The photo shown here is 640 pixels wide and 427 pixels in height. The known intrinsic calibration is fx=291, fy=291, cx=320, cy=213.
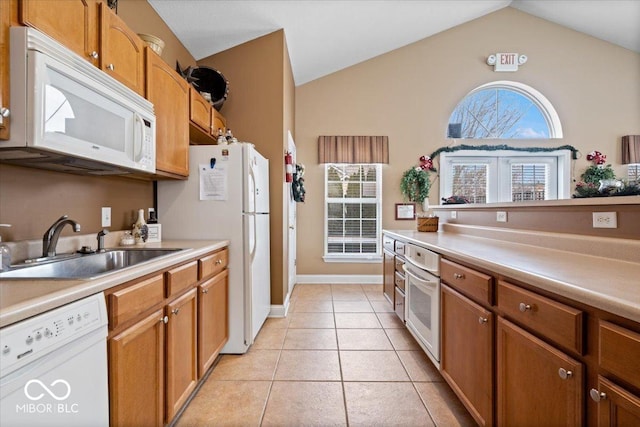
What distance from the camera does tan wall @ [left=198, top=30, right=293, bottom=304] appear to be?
3.07 meters

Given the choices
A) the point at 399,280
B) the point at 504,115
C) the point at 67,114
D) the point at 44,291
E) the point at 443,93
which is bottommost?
the point at 399,280

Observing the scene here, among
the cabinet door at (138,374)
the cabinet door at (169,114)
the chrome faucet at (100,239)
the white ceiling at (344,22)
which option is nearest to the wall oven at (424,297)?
the cabinet door at (138,374)

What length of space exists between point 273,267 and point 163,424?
1805 millimetres

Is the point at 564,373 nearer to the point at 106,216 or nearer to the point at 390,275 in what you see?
the point at 390,275

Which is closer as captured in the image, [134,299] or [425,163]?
[134,299]

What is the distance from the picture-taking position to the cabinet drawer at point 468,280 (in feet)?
4.24

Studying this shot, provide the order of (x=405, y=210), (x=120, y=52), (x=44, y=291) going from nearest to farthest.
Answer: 1. (x=44, y=291)
2. (x=120, y=52)
3. (x=405, y=210)

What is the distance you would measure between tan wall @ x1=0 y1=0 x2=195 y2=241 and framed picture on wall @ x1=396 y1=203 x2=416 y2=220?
11.1 feet

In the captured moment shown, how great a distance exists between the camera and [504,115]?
15.5 feet

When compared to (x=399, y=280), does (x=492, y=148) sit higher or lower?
higher

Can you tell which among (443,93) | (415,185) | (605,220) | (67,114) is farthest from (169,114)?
(443,93)

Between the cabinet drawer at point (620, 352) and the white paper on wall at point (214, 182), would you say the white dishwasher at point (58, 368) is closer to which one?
the white paper on wall at point (214, 182)

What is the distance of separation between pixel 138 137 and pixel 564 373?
2.04 metres

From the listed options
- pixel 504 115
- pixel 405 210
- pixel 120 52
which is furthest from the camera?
pixel 504 115
